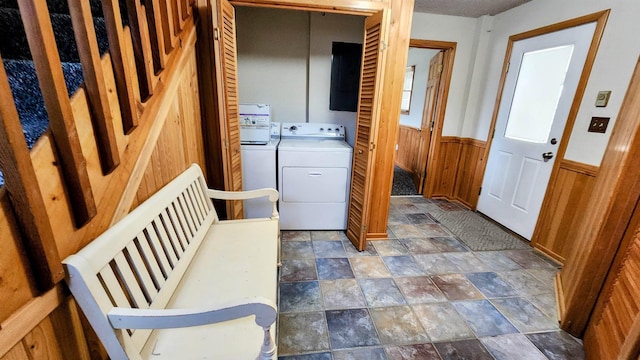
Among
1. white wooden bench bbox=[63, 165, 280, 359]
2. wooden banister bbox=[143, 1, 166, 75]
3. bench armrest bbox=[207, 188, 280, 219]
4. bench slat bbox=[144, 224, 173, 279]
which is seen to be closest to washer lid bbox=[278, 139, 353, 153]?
bench armrest bbox=[207, 188, 280, 219]

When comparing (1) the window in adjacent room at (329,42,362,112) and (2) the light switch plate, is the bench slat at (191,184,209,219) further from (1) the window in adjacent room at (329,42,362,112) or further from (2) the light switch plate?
(2) the light switch plate

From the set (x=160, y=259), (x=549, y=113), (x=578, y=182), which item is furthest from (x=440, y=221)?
(x=160, y=259)

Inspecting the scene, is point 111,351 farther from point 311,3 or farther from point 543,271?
point 543,271

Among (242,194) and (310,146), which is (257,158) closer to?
(310,146)

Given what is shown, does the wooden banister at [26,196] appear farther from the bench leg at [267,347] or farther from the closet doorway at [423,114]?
the closet doorway at [423,114]

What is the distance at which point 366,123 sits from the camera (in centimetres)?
219

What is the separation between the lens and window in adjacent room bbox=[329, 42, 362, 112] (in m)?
2.89

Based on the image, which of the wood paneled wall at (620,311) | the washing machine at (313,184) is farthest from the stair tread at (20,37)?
the wood paneled wall at (620,311)

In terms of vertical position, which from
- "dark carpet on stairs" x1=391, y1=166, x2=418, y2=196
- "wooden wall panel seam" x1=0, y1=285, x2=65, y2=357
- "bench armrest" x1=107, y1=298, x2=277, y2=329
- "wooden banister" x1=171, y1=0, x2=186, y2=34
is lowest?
"dark carpet on stairs" x1=391, y1=166, x2=418, y2=196

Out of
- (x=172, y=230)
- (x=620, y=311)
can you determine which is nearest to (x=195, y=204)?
(x=172, y=230)

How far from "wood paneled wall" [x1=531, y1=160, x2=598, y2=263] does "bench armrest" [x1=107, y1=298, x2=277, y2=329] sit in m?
2.68

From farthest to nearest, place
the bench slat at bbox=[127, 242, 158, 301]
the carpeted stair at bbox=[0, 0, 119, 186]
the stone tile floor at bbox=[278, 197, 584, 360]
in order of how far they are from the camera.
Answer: the stone tile floor at bbox=[278, 197, 584, 360] → the bench slat at bbox=[127, 242, 158, 301] → the carpeted stair at bbox=[0, 0, 119, 186]

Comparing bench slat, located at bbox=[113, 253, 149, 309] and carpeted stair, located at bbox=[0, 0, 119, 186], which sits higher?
carpeted stair, located at bbox=[0, 0, 119, 186]

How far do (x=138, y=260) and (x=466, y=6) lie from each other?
3684mm
